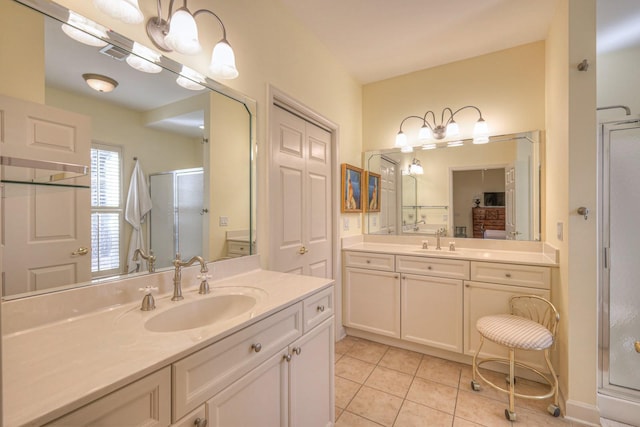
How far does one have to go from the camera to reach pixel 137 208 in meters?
1.21

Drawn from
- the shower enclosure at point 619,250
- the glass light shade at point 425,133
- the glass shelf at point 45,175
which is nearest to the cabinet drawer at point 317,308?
the glass shelf at point 45,175

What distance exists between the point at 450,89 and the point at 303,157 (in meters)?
1.60

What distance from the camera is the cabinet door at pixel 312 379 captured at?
1.21 metres

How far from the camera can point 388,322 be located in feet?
8.18

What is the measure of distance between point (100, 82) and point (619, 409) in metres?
3.09

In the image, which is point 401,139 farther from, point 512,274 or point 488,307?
point 488,307

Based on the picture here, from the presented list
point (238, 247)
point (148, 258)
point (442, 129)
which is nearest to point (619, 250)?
point (442, 129)

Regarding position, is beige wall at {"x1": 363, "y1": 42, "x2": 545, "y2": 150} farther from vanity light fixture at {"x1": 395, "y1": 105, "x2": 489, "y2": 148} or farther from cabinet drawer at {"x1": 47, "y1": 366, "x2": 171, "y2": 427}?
cabinet drawer at {"x1": 47, "y1": 366, "x2": 171, "y2": 427}

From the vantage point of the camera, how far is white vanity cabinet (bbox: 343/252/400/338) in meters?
2.47

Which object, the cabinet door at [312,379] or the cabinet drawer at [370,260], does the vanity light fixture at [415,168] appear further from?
the cabinet door at [312,379]

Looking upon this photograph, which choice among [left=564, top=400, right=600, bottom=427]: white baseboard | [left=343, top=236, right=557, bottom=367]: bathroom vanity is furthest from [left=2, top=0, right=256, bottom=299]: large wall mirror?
[left=564, top=400, right=600, bottom=427]: white baseboard

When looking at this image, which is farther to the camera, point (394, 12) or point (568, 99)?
point (394, 12)

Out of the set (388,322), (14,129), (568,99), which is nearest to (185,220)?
(14,129)

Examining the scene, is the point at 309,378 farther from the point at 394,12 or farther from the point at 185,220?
the point at 394,12
